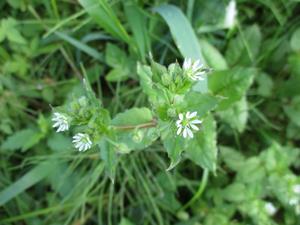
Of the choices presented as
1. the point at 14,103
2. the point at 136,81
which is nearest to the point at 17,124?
the point at 14,103

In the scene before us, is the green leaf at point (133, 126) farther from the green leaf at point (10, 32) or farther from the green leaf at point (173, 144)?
the green leaf at point (10, 32)

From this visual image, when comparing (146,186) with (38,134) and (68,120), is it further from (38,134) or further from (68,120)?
(68,120)

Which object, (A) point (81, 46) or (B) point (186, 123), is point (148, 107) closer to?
(A) point (81, 46)

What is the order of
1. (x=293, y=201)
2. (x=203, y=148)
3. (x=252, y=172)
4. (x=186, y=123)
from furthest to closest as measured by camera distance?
(x=252, y=172), (x=293, y=201), (x=203, y=148), (x=186, y=123)

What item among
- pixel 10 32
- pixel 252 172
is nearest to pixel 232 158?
pixel 252 172

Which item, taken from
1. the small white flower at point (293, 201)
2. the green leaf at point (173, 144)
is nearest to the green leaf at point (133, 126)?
the green leaf at point (173, 144)

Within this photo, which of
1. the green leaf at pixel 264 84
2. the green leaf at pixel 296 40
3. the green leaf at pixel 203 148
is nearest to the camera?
the green leaf at pixel 203 148
